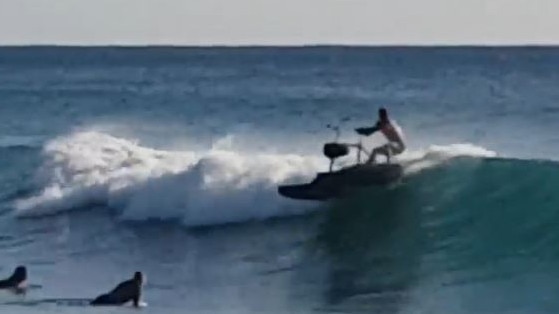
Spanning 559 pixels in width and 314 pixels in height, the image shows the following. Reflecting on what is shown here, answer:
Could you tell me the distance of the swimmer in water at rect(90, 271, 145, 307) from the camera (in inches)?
610

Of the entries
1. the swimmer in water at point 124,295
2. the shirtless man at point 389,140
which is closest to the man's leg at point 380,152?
the shirtless man at point 389,140

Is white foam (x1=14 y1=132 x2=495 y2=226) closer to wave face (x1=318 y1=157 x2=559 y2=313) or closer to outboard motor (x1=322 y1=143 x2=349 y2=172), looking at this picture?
wave face (x1=318 y1=157 x2=559 y2=313)

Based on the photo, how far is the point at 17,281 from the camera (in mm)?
16188

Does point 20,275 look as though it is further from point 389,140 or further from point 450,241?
point 450,241

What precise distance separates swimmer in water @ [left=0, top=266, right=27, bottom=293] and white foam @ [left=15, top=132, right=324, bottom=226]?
13.5 feet

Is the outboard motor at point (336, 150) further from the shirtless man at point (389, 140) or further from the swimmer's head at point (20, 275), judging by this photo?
the swimmer's head at point (20, 275)

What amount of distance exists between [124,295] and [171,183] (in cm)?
608

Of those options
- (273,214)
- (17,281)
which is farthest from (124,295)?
(273,214)

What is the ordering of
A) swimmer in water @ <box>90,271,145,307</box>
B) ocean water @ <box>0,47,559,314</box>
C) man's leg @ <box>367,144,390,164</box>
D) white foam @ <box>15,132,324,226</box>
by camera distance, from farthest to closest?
white foam @ <box>15,132,324,226</box>, man's leg @ <box>367,144,390,164</box>, ocean water @ <box>0,47,559,314</box>, swimmer in water @ <box>90,271,145,307</box>

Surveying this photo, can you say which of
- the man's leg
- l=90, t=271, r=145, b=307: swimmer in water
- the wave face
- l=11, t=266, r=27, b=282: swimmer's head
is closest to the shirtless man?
the man's leg

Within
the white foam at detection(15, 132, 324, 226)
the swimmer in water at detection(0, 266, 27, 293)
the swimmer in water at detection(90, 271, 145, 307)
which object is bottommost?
the swimmer in water at detection(90, 271, 145, 307)

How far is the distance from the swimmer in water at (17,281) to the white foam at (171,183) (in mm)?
4115

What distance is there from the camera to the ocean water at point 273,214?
16.7 m

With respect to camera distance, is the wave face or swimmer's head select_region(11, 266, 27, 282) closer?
swimmer's head select_region(11, 266, 27, 282)
